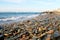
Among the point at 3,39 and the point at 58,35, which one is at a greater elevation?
the point at 58,35

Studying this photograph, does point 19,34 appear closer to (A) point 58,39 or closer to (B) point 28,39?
(B) point 28,39

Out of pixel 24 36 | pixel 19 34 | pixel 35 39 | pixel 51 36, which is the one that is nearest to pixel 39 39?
pixel 35 39

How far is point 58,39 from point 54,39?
0.12 m

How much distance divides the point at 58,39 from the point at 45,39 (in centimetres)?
43

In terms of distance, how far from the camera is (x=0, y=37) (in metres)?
6.33

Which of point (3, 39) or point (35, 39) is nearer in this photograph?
point (35, 39)

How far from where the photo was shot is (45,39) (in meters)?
5.25

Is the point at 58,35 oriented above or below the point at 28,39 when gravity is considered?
above

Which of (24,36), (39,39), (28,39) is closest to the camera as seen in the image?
(39,39)

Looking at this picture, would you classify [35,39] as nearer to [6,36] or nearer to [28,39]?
[28,39]

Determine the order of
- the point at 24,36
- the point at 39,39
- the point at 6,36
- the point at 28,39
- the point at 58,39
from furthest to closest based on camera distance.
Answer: the point at 6,36
the point at 24,36
the point at 28,39
the point at 39,39
the point at 58,39

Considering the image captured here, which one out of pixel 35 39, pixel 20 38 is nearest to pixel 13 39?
pixel 20 38

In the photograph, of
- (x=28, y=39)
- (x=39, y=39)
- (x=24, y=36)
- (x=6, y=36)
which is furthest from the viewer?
(x=6, y=36)

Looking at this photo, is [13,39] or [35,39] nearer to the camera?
[35,39]
